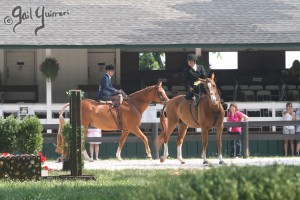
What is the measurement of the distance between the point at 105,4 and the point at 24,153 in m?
15.6

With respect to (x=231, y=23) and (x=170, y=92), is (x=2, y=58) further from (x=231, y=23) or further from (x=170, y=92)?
(x=231, y=23)

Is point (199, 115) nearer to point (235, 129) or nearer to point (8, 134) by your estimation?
point (235, 129)

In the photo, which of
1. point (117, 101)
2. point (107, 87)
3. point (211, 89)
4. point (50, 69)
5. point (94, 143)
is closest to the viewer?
point (211, 89)

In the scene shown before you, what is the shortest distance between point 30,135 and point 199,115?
574cm

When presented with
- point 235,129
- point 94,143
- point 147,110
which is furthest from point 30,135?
point 147,110

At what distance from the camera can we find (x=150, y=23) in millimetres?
31969

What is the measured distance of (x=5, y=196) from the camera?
45.2 feet

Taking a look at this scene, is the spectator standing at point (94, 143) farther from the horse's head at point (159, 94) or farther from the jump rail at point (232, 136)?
the horse's head at point (159, 94)

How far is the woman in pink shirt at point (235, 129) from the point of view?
27953 mm

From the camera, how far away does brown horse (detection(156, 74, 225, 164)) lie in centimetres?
2247

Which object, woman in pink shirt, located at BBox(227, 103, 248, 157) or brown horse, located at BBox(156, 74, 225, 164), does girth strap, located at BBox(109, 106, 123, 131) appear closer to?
brown horse, located at BBox(156, 74, 225, 164)

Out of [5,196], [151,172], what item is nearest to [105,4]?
[151,172]

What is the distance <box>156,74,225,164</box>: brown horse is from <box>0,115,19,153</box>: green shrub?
5219 mm

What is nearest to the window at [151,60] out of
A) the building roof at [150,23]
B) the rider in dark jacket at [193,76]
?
the building roof at [150,23]
